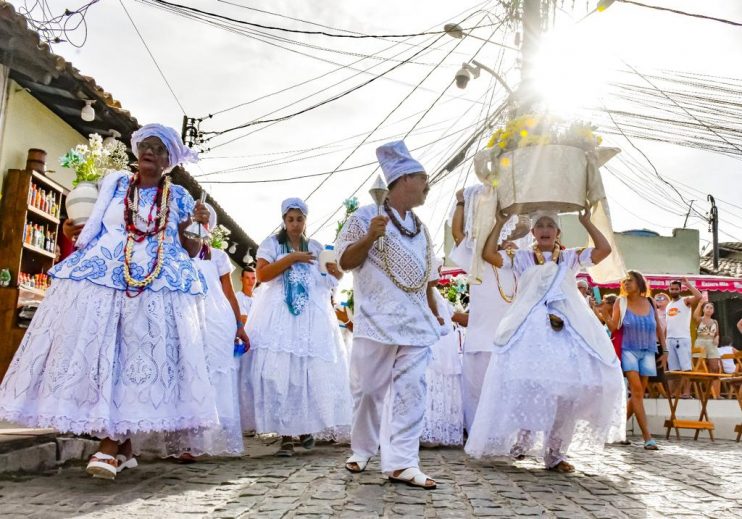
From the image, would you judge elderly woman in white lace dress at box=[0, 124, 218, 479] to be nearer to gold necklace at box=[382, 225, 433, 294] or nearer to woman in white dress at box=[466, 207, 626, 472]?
gold necklace at box=[382, 225, 433, 294]

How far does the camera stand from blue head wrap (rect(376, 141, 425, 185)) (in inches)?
199

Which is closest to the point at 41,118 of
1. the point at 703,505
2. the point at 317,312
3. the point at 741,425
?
the point at 317,312

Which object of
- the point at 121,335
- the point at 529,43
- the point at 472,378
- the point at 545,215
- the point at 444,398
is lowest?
the point at 444,398

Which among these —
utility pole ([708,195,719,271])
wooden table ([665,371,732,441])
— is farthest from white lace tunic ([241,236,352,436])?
utility pole ([708,195,719,271])

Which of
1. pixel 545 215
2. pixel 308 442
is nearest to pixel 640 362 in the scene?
pixel 545 215

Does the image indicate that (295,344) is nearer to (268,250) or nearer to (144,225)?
(268,250)

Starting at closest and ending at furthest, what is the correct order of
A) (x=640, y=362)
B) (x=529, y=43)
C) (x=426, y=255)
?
(x=426, y=255), (x=640, y=362), (x=529, y=43)

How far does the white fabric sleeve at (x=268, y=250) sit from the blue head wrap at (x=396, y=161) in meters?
2.09

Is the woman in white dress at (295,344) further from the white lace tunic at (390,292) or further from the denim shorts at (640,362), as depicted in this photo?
the denim shorts at (640,362)

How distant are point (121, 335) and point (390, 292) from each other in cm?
171

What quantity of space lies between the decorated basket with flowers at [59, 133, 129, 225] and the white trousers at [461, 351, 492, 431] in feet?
12.7

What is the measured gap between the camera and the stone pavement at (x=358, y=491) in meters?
3.69

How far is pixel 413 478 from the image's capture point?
455 cm

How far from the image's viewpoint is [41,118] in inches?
374
